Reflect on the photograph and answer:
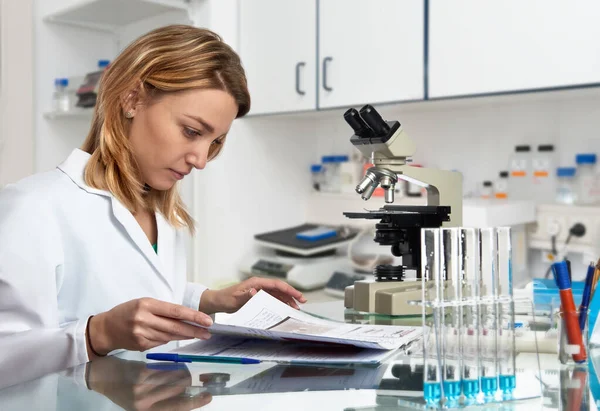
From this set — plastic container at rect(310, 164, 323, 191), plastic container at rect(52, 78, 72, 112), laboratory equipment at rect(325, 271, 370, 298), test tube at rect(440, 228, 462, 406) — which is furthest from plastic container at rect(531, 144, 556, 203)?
plastic container at rect(52, 78, 72, 112)

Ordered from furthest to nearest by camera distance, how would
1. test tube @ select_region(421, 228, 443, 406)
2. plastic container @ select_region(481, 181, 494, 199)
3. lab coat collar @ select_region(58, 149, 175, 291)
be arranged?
plastic container @ select_region(481, 181, 494, 199) → lab coat collar @ select_region(58, 149, 175, 291) → test tube @ select_region(421, 228, 443, 406)

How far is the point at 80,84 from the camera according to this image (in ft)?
9.41

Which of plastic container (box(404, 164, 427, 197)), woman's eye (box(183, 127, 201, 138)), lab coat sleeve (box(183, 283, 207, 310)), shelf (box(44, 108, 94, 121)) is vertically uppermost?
shelf (box(44, 108, 94, 121))

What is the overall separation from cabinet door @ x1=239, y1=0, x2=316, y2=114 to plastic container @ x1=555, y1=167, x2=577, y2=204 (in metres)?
0.93

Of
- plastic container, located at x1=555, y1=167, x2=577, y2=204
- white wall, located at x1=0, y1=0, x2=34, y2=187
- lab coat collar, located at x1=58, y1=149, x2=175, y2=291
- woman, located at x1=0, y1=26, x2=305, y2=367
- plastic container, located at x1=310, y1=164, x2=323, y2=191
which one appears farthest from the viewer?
plastic container, located at x1=310, y1=164, x2=323, y2=191

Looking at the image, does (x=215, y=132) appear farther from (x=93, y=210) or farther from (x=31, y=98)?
(x=31, y=98)

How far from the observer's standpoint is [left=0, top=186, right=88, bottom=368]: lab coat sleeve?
3.31 feet

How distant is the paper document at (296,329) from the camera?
2.94 ft

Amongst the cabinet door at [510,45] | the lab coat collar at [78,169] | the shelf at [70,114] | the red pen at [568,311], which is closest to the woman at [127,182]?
the lab coat collar at [78,169]

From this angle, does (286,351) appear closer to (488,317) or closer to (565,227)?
(488,317)

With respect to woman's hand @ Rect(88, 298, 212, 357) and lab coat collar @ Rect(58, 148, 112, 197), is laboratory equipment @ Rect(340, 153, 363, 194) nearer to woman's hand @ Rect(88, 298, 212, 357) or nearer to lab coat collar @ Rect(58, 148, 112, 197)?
lab coat collar @ Rect(58, 148, 112, 197)

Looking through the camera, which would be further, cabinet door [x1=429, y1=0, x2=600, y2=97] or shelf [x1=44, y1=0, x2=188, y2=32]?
shelf [x1=44, y1=0, x2=188, y2=32]

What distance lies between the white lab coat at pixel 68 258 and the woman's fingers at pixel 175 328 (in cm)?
17

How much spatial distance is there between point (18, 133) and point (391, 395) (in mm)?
2461
